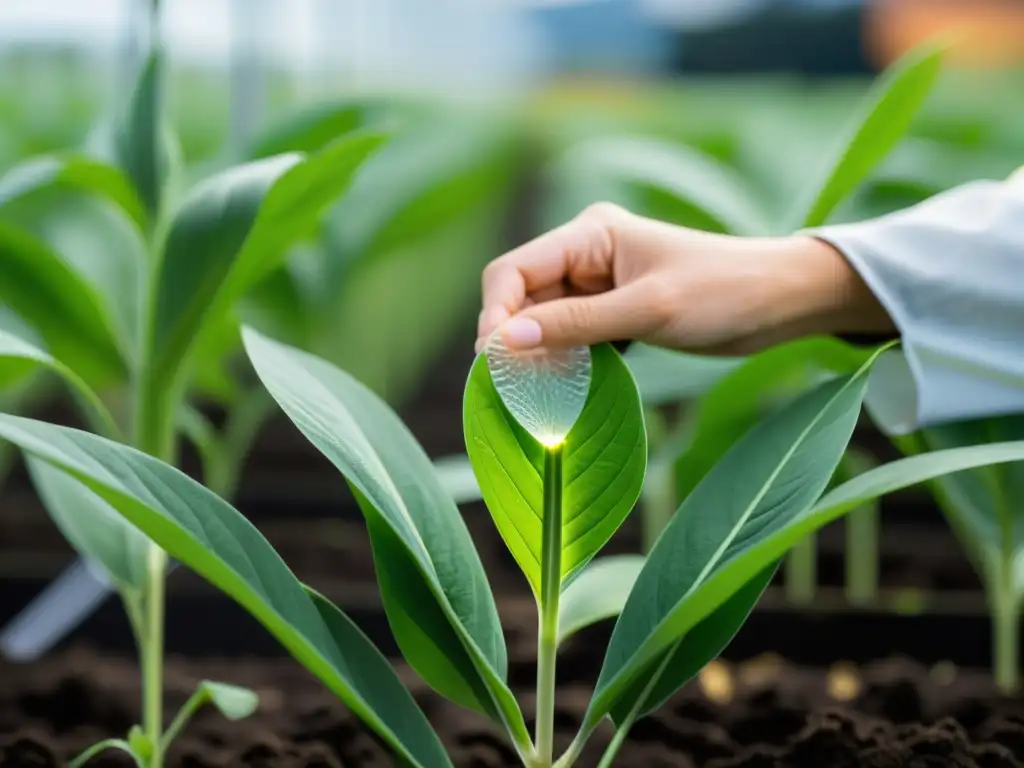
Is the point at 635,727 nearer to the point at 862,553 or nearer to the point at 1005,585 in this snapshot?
the point at 1005,585

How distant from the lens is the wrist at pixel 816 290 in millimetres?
726

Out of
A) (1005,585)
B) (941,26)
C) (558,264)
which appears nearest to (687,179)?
(558,264)

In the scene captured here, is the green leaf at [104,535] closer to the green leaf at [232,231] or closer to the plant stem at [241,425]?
the green leaf at [232,231]

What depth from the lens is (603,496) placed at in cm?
58

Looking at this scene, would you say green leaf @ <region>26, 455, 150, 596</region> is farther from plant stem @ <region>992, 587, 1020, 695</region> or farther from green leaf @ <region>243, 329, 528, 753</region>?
plant stem @ <region>992, 587, 1020, 695</region>

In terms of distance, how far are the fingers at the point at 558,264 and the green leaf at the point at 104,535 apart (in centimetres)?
25

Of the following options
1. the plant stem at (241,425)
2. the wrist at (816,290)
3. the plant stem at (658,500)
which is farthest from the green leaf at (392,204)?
the wrist at (816,290)

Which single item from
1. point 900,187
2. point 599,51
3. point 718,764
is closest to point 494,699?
point 718,764

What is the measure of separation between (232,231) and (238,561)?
0.25 m

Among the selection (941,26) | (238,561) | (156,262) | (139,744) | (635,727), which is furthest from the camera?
(941,26)

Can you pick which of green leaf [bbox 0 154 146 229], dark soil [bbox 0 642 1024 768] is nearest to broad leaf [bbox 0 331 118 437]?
green leaf [bbox 0 154 146 229]

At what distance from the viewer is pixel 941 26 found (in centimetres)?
889

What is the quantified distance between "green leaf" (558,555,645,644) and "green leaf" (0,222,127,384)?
42 cm

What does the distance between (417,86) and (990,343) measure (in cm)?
374
